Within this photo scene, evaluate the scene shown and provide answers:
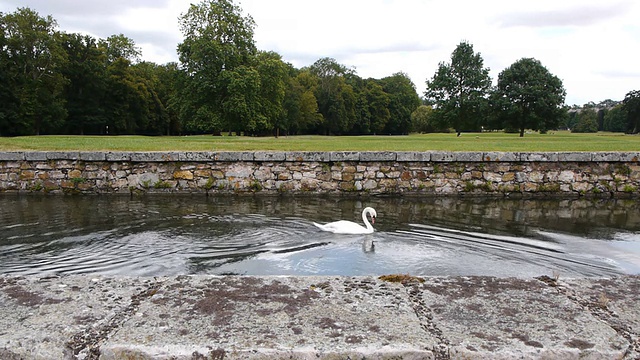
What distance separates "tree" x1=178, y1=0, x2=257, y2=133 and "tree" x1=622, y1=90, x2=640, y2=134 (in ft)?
139

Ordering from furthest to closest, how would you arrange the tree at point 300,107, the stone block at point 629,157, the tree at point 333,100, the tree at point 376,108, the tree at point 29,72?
the tree at point 376,108
the tree at point 333,100
the tree at point 300,107
the tree at point 29,72
the stone block at point 629,157

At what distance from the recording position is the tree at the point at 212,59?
3794 cm

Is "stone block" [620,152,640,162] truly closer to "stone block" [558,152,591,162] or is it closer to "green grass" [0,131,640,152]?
"stone block" [558,152,591,162]

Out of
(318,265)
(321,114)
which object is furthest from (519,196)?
(321,114)

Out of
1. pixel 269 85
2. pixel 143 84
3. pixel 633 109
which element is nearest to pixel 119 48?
pixel 143 84

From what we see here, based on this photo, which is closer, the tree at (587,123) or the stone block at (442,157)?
the stone block at (442,157)

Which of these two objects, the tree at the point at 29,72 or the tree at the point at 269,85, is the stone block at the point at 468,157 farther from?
the tree at the point at 29,72

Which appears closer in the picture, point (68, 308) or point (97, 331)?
point (97, 331)

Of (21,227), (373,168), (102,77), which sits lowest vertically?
(21,227)

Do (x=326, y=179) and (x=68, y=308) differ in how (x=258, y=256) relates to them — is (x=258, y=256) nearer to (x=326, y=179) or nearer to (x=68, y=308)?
(x=68, y=308)

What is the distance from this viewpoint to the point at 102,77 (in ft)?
176

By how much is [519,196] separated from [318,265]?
868 centimetres

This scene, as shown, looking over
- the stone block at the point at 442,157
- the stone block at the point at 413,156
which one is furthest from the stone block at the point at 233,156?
the stone block at the point at 442,157

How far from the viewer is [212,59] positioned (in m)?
38.5
